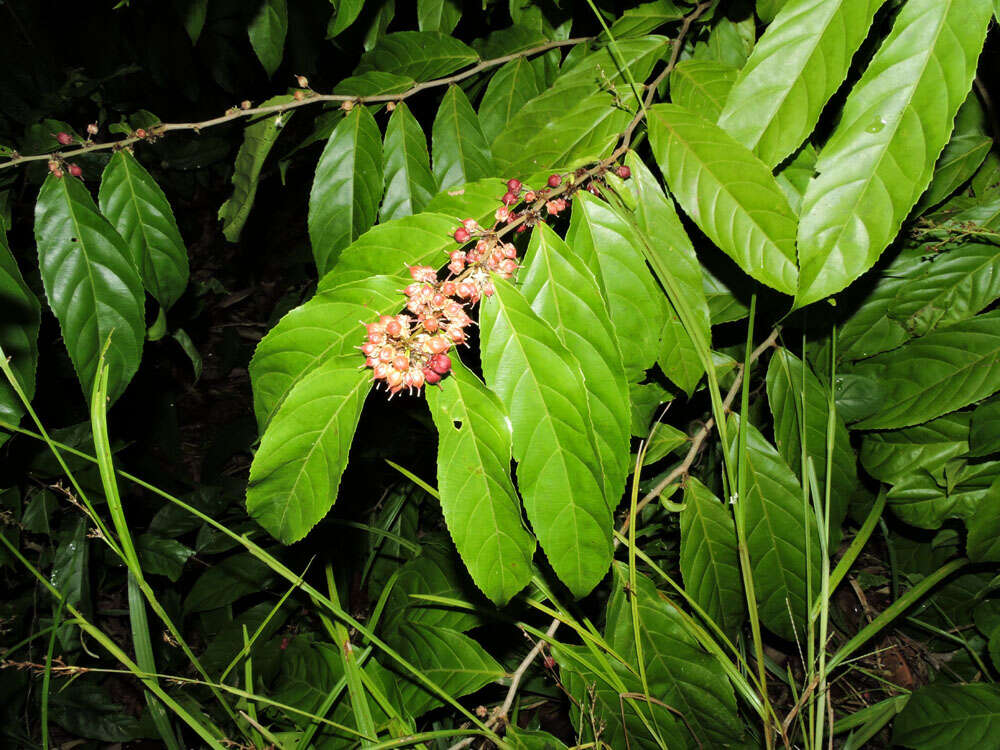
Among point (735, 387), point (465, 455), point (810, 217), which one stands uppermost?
point (810, 217)

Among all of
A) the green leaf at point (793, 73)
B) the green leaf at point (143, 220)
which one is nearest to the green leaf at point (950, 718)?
A: the green leaf at point (793, 73)

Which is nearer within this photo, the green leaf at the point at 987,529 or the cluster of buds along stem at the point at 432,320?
the cluster of buds along stem at the point at 432,320

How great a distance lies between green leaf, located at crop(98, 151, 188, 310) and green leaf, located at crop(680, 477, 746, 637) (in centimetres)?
122

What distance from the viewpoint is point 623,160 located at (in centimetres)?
107

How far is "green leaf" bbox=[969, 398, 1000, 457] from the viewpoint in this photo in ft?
4.19

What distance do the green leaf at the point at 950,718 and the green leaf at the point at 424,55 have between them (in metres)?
1.83

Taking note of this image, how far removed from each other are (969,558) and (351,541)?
204 cm

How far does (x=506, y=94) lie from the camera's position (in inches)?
56.7

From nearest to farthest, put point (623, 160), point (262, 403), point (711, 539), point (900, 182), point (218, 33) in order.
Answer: point (900, 182), point (262, 403), point (623, 160), point (711, 539), point (218, 33)

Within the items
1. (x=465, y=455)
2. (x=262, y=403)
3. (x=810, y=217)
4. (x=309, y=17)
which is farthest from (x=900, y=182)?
(x=309, y=17)

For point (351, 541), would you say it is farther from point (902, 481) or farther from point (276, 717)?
point (902, 481)

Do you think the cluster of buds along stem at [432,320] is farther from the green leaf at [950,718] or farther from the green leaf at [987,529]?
the green leaf at [950,718]

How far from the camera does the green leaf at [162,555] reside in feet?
7.32

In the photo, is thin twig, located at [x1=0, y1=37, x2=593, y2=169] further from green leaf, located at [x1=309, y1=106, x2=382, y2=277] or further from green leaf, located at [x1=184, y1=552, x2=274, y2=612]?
green leaf, located at [x1=184, y1=552, x2=274, y2=612]
